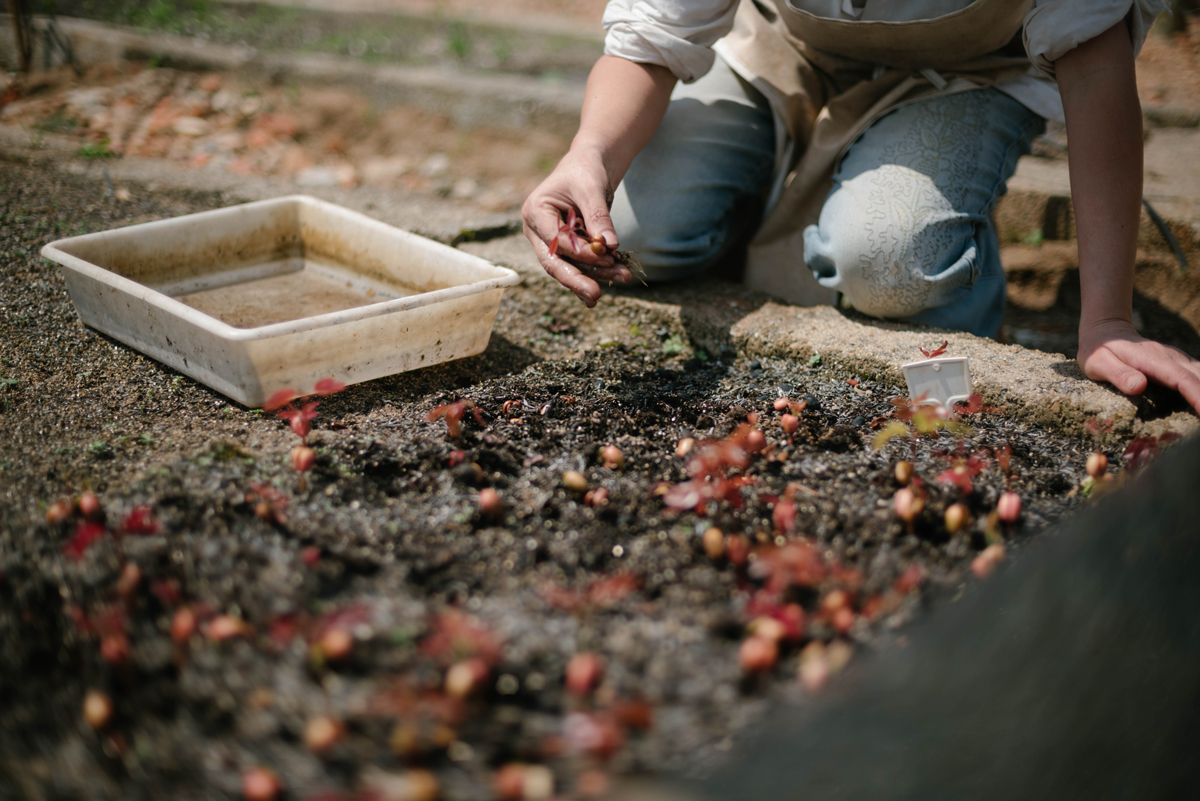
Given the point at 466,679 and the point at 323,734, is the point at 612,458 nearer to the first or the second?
the point at 466,679

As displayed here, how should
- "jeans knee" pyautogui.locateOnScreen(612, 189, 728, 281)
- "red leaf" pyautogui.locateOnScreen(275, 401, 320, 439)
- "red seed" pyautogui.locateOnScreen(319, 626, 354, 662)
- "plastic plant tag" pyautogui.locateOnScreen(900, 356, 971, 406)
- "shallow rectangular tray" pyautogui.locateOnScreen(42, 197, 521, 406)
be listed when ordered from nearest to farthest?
"red seed" pyautogui.locateOnScreen(319, 626, 354, 662), "red leaf" pyautogui.locateOnScreen(275, 401, 320, 439), "shallow rectangular tray" pyautogui.locateOnScreen(42, 197, 521, 406), "plastic plant tag" pyautogui.locateOnScreen(900, 356, 971, 406), "jeans knee" pyautogui.locateOnScreen(612, 189, 728, 281)

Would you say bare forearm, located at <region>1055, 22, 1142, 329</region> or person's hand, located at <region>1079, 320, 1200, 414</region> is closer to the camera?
person's hand, located at <region>1079, 320, 1200, 414</region>

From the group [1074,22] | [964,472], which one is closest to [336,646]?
[964,472]

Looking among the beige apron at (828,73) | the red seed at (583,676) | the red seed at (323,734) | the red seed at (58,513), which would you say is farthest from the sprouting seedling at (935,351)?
the red seed at (58,513)

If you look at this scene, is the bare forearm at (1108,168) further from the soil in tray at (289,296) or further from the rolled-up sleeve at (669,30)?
the soil in tray at (289,296)

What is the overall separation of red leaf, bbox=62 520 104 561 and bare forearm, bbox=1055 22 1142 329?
1771 millimetres

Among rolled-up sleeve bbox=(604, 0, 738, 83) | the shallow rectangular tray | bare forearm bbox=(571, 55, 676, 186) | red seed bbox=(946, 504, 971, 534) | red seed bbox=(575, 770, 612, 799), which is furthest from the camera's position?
rolled-up sleeve bbox=(604, 0, 738, 83)

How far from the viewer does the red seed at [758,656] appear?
0.90 m

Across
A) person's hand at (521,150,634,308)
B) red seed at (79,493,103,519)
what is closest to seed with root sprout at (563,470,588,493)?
person's hand at (521,150,634,308)

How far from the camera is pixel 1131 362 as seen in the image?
1.52 meters

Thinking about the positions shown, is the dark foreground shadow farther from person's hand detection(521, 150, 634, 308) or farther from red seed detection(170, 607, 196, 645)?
person's hand detection(521, 150, 634, 308)

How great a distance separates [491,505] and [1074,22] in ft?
4.93

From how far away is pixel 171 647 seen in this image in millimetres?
935

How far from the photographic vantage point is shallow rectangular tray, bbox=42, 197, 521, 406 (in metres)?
1.47
